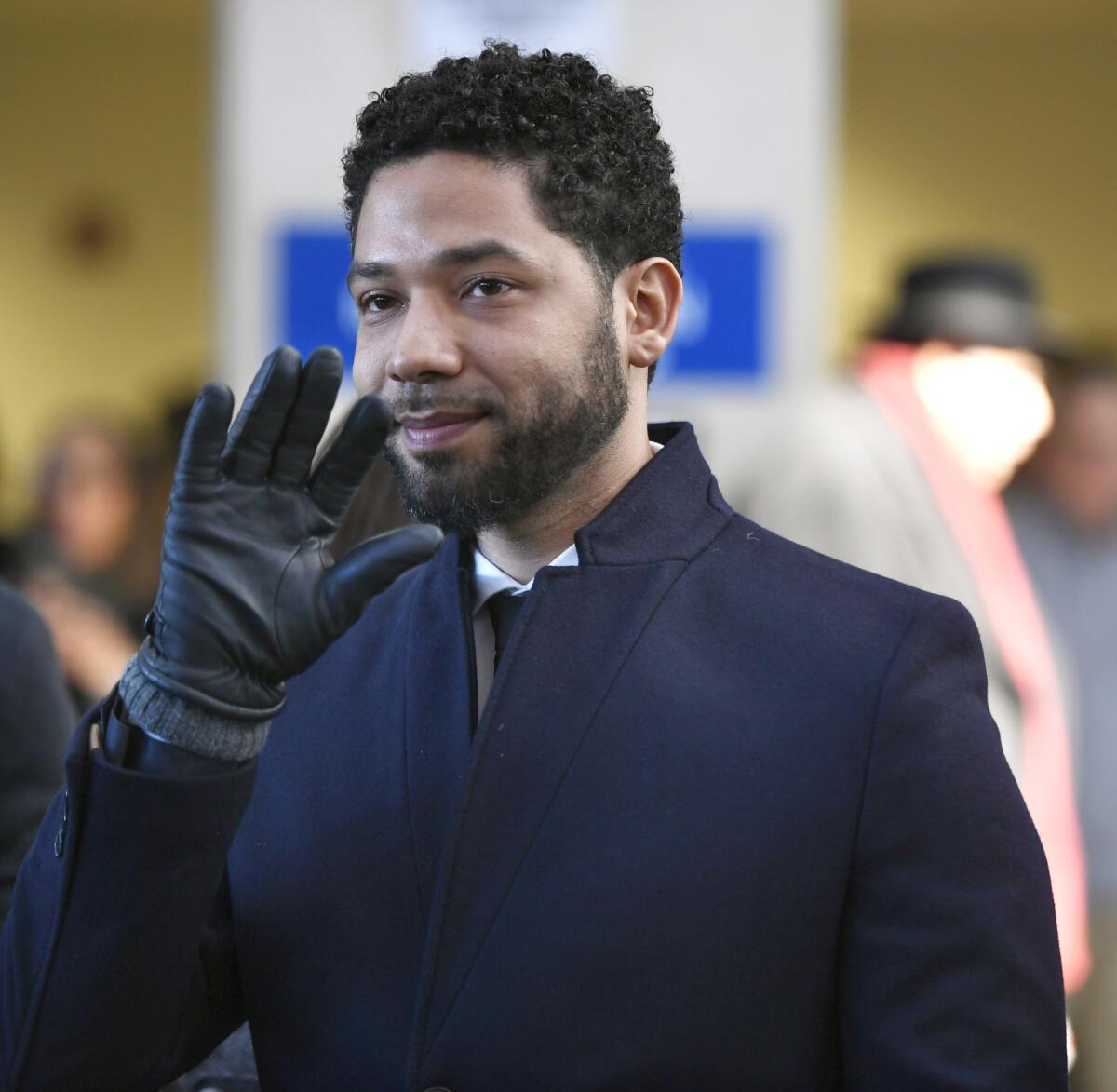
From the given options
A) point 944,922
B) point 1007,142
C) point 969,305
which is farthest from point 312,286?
point 1007,142

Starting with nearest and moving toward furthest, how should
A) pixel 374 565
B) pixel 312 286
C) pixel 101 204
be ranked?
1. pixel 374 565
2. pixel 312 286
3. pixel 101 204

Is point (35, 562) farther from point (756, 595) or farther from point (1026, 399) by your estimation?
point (756, 595)

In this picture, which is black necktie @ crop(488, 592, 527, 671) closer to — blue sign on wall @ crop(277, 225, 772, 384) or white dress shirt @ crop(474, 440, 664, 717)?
white dress shirt @ crop(474, 440, 664, 717)

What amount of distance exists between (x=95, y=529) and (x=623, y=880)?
351cm

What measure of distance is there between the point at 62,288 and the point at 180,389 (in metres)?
1.21

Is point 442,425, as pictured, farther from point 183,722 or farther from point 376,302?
point 183,722

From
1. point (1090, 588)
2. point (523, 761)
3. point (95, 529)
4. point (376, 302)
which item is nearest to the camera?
point (523, 761)

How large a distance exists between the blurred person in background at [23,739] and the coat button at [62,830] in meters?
0.51

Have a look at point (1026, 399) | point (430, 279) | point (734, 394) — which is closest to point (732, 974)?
point (430, 279)

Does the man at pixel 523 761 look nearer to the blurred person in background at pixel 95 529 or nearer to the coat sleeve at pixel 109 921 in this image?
the coat sleeve at pixel 109 921

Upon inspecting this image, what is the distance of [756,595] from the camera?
154 centimetres

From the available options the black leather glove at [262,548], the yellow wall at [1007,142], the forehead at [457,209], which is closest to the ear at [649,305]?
the forehead at [457,209]

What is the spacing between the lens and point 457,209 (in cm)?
150

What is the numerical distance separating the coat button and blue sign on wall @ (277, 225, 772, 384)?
270 cm
